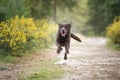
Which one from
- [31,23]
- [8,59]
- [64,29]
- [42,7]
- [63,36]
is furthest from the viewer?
[42,7]

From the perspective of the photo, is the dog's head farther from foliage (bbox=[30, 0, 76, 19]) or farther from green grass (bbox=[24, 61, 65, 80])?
foliage (bbox=[30, 0, 76, 19])

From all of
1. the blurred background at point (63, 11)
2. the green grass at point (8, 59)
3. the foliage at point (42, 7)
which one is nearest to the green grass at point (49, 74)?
the green grass at point (8, 59)

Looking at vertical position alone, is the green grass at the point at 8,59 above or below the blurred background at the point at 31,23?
below

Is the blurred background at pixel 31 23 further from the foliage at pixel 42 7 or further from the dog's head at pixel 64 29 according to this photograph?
the dog's head at pixel 64 29

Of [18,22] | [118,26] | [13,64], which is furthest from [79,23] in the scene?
[13,64]

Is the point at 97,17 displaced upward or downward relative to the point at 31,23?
upward

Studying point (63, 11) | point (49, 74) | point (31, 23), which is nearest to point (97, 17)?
point (63, 11)

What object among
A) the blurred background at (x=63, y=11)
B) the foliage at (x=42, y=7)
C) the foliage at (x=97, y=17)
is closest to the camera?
the blurred background at (x=63, y=11)

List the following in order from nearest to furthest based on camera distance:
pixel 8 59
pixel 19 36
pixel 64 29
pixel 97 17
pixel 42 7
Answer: pixel 64 29, pixel 8 59, pixel 19 36, pixel 42 7, pixel 97 17

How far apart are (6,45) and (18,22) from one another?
3.09 meters

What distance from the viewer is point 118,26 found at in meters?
23.5

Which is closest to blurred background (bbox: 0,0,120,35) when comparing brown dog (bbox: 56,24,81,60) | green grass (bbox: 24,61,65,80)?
brown dog (bbox: 56,24,81,60)

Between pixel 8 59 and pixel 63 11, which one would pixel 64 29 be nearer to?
pixel 8 59

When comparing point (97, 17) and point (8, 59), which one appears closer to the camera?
point (8, 59)
